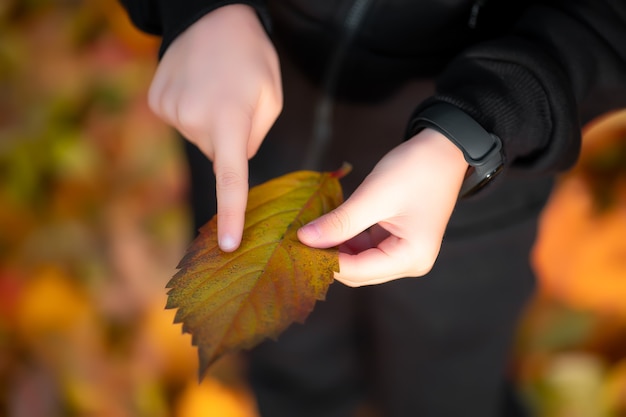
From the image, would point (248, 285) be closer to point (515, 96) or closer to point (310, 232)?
point (310, 232)

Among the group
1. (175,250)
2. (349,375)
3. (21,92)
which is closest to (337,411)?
(349,375)

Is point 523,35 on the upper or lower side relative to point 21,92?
upper

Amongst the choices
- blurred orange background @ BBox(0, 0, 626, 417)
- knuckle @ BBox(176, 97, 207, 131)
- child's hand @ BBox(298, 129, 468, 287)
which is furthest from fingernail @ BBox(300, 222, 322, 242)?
blurred orange background @ BBox(0, 0, 626, 417)

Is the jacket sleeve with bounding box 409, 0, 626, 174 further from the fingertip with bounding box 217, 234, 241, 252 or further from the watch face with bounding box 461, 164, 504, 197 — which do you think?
the fingertip with bounding box 217, 234, 241, 252

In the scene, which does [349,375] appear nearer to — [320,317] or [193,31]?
[320,317]

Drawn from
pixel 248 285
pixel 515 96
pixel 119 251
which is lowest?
pixel 119 251

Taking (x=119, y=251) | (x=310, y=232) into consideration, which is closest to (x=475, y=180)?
(x=310, y=232)
